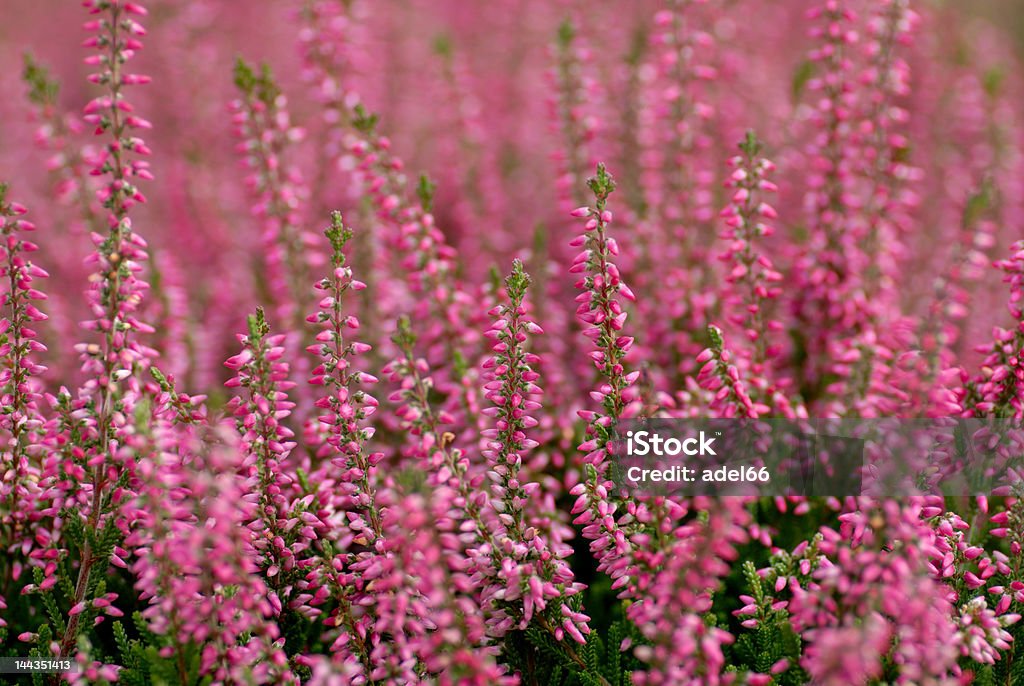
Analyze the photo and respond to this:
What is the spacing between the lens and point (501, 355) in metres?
2.42

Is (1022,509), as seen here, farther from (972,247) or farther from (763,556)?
(972,247)

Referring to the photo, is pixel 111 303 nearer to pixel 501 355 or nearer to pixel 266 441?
pixel 266 441

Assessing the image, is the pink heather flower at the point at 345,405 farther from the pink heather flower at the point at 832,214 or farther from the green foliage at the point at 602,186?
the pink heather flower at the point at 832,214

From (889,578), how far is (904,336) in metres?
1.80

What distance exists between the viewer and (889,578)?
70.5 inches

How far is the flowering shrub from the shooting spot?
7.09 ft

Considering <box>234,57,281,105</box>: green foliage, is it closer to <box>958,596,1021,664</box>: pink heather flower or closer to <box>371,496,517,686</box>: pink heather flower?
<box>371,496,517,686</box>: pink heather flower

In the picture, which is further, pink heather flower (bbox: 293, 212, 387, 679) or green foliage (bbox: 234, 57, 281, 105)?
green foliage (bbox: 234, 57, 281, 105)

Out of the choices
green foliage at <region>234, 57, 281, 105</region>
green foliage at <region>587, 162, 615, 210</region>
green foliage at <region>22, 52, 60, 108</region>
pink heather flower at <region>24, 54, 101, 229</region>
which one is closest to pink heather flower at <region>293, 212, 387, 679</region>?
green foliage at <region>587, 162, 615, 210</region>

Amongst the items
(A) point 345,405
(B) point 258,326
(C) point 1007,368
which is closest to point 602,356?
(A) point 345,405

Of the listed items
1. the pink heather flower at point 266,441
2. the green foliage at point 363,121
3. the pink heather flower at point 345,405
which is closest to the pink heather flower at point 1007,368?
the pink heather flower at point 345,405

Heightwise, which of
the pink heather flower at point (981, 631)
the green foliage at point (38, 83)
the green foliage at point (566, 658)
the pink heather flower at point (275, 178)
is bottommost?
the green foliage at point (566, 658)

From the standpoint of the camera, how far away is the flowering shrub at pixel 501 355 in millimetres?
2162

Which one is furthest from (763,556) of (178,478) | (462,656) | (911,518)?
(178,478)
